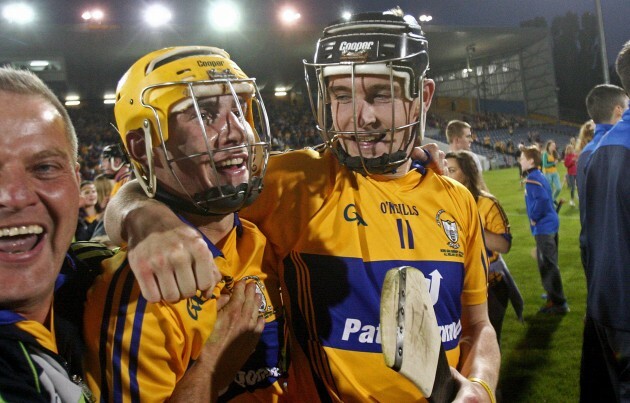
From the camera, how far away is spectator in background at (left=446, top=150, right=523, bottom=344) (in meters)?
4.21

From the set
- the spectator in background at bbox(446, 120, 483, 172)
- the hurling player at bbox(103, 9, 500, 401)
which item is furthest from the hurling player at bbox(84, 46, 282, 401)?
the spectator in background at bbox(446, 120, 483, 172)

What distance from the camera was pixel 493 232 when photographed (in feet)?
14.0

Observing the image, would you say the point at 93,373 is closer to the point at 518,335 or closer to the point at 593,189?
the point at 593,189

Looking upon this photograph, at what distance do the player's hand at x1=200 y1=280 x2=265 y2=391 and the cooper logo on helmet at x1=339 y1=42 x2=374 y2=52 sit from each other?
0.87 meters

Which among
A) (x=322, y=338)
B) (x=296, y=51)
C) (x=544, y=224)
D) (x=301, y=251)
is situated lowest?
(x=544, y=224)

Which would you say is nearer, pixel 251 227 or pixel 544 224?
pixel 251 227

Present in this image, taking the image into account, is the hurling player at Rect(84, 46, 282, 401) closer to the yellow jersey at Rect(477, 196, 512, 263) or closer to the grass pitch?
the yellow jersey at Rect(477, 196, 512, 263)

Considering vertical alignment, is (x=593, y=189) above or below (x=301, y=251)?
below

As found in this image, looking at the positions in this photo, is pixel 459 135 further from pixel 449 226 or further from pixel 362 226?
pixel 362 226

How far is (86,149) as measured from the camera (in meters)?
23.4

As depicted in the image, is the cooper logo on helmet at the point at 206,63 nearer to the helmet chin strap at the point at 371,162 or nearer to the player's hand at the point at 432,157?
the helmet chin strap at the point at 371,162

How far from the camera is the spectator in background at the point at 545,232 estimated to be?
623 cm

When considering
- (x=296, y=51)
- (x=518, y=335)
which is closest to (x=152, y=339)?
(x=518, y=335)

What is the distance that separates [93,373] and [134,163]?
2.15ft
